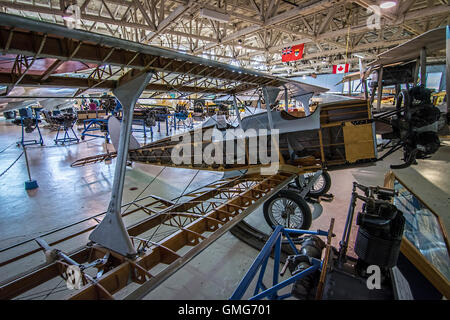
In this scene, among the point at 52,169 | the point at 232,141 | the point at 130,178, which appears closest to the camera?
the point at 232,141

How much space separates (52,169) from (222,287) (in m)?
8.02

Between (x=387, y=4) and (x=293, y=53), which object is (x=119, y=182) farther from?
(x=293, y=53)

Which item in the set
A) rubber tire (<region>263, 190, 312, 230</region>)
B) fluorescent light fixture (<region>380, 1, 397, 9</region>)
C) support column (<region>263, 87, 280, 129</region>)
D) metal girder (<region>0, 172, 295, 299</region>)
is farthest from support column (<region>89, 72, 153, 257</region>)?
fluorescent light fixture (<region>380, 1, 397, 9</region>)

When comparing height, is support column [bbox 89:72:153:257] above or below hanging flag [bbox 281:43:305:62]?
below

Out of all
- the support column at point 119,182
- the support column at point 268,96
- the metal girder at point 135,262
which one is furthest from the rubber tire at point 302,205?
the support column at point 119,182

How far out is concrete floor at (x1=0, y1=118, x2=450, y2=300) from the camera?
2.77 meters

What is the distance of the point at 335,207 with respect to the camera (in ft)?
14.9

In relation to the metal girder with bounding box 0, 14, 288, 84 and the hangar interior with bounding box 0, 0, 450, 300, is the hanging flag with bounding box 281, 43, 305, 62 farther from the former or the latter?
the metal girder with bounding box 0, 14, 288, 84

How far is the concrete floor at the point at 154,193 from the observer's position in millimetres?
2771

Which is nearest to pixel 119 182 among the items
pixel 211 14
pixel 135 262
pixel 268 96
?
pixel 135 262

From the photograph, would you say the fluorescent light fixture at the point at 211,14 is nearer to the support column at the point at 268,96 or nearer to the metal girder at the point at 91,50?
the support column at the point at 268,96

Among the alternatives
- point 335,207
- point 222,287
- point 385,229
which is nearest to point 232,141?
point 335,207

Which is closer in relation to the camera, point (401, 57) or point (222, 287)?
point (222, 287)
